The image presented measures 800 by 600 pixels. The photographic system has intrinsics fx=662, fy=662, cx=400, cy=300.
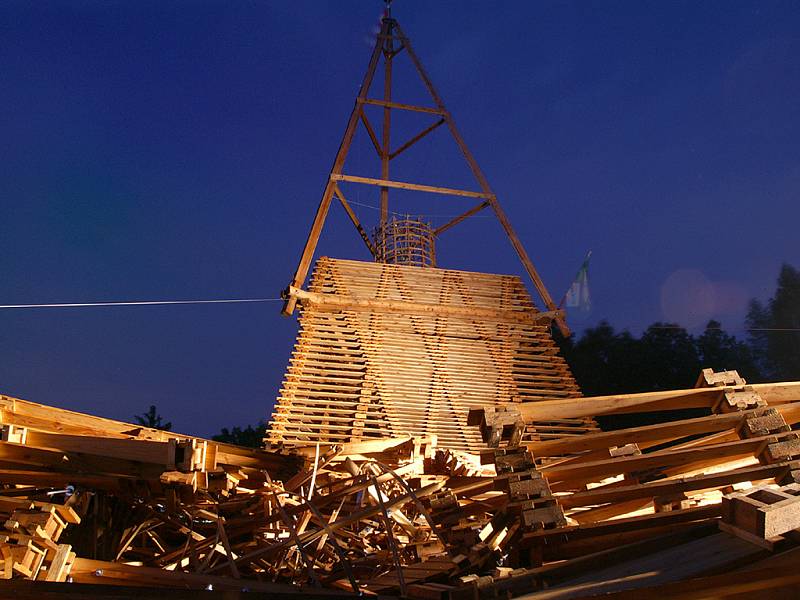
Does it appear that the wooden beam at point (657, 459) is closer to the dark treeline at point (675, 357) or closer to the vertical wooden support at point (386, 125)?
the vertical wooden support at point (386, 125)

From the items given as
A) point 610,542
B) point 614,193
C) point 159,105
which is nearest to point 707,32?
point 614,193

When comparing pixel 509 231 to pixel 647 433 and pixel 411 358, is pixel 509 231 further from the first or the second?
pixel 647 433

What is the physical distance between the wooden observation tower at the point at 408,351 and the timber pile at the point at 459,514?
3176mm

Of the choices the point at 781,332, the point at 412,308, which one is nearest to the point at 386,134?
the point at 412,308

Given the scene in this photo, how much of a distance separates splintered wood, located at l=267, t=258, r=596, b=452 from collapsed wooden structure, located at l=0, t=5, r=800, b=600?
0.20 meters

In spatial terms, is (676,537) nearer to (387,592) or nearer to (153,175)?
(387,592)

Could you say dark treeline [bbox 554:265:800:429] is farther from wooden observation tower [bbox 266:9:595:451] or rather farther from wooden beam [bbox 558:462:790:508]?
wooden beam [bbox 558:462:790:508]

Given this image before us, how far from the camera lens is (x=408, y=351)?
11.3 m

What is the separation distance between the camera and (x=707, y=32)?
266 feet

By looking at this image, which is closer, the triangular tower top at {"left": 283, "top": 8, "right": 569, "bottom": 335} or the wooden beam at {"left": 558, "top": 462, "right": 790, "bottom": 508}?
the wooden beam at {"left": 558, "top": 462, "right": 790, "bottom": 508}

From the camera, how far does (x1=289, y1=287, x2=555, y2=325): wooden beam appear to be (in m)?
11.8

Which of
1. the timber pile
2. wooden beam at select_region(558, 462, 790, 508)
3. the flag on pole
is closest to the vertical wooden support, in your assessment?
the flag on pole

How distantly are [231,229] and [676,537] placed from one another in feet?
416

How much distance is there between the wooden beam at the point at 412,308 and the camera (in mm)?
11805
